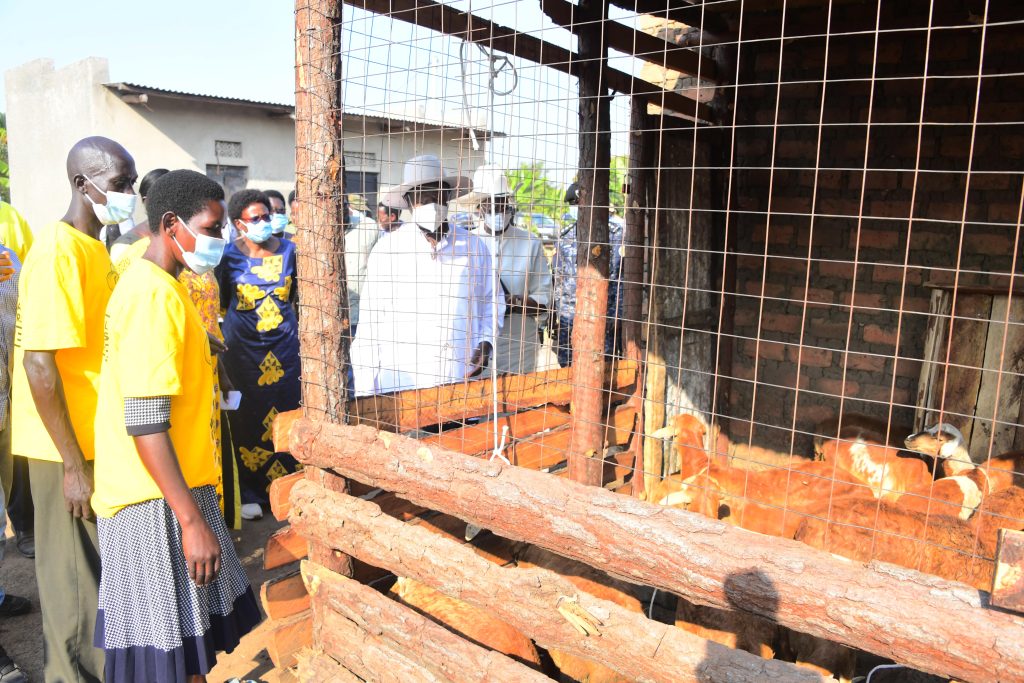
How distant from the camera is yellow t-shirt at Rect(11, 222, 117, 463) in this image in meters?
2.54

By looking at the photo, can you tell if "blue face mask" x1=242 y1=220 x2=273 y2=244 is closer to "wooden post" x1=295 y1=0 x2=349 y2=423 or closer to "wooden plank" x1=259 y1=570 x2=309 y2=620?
"wooden post" x1=295 y1=0 x2=349 y2=423

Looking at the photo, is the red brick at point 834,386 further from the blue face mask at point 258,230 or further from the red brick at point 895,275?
the blue face mask at point 258,230

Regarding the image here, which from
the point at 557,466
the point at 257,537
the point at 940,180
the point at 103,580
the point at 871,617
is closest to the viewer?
the point at 871,617

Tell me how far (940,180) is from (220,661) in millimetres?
4655

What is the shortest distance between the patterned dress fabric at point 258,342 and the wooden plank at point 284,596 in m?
1.69

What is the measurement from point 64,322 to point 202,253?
604 millimetres

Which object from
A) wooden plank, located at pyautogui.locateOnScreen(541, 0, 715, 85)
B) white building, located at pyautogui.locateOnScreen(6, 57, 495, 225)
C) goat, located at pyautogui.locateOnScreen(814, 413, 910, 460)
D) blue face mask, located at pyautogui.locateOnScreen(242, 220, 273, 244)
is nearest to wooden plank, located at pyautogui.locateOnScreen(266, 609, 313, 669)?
blue face mask, located at pyautogui.locateOnScreen(242, 220, 273, 244)

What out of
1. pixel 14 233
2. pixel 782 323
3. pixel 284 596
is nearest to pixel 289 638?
pixel 284 596

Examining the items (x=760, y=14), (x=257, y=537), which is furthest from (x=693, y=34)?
(x=257, y=537)

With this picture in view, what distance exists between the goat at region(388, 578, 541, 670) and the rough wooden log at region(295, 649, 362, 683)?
1.17 ft

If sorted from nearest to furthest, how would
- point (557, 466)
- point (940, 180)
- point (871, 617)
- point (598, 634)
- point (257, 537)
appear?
1. point (871, 617)
2. point (598, 634)
3. point (557, 466)
4. point (940, 180)
5. point (257, 537)

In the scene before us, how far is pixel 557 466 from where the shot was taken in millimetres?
3812

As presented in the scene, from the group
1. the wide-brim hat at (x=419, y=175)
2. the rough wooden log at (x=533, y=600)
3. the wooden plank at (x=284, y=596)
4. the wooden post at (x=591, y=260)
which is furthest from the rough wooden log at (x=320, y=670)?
the wide-brim hat at (x=419, y=175)

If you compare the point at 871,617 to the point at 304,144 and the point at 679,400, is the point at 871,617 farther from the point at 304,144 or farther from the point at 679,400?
the point at 679,400
